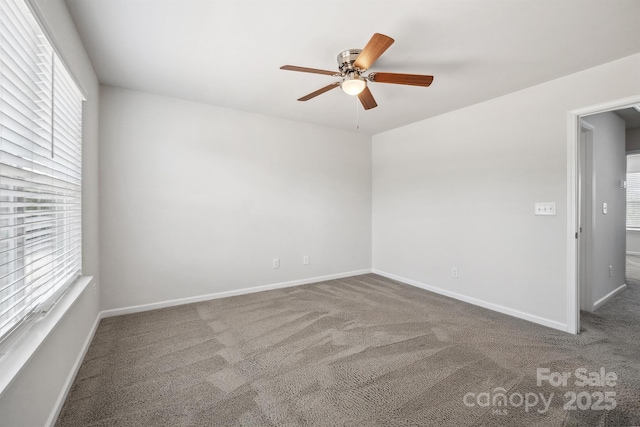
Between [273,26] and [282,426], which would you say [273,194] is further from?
[282,426]

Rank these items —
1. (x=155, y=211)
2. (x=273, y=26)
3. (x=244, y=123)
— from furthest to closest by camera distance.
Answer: (x=244, y=123) → (x=155, y=211) → (x=273, y=26)

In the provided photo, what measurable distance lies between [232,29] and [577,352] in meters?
3.70

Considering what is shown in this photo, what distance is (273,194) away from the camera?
4.00 metres

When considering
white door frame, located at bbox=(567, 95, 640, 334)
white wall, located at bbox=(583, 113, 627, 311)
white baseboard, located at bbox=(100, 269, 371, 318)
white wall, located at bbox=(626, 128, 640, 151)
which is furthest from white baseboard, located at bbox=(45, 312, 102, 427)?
white wall, located at bbox=(626, 128, 640, 151)

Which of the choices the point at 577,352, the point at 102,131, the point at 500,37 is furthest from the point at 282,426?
the point at 102,131

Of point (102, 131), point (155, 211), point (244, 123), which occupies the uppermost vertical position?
point (244, 123)

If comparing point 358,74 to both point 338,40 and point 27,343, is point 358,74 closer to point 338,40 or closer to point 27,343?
point 338,40

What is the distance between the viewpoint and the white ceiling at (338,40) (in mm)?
1784

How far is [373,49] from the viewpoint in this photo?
5.83ft

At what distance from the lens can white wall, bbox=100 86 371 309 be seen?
305cm

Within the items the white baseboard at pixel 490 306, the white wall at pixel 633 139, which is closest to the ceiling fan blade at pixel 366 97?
the white baseboard at pixel 490 306

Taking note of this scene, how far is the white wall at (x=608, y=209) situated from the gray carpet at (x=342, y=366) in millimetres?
426

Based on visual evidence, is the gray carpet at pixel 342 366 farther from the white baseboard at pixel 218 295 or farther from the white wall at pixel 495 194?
the white wall at pixel 495 194

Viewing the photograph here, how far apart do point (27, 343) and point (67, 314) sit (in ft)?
1.78
